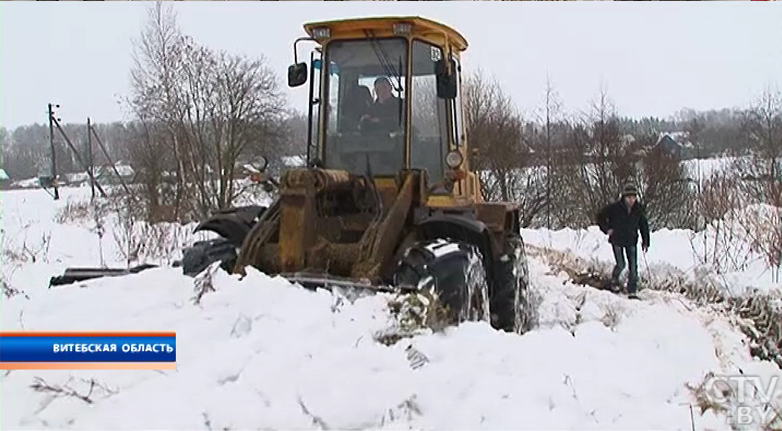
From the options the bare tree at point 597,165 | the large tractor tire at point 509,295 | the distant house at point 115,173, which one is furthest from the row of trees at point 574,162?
the large tractor tire at point 509,295

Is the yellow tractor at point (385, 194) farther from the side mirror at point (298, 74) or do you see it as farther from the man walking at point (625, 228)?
the man walking at point (625, 228)

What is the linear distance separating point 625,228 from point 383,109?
200 inches

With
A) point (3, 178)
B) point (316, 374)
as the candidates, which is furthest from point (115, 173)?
point (316, 374)

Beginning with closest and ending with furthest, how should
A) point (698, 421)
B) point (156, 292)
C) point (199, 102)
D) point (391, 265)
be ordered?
point (698, 421) < point (156, 292) < point (391, 265) < point (199, 102)

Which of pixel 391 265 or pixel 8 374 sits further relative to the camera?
pixel 391 265

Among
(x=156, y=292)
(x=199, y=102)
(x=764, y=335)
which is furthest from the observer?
(x=199, y=102)

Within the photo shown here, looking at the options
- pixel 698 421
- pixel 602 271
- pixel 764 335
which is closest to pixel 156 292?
pixel 698 421

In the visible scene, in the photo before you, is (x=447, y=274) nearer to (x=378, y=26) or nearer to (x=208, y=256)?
(x=208, y=256)

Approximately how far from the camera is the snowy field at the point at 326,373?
10.6 ft

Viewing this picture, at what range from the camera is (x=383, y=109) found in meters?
5.70

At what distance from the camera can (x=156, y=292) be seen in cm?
412

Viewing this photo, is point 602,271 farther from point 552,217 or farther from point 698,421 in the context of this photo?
point 552,217

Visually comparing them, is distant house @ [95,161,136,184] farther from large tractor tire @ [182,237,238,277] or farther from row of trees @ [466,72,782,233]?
large tractor tire @ [182,237,238,277]

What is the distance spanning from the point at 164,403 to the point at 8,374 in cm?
78
